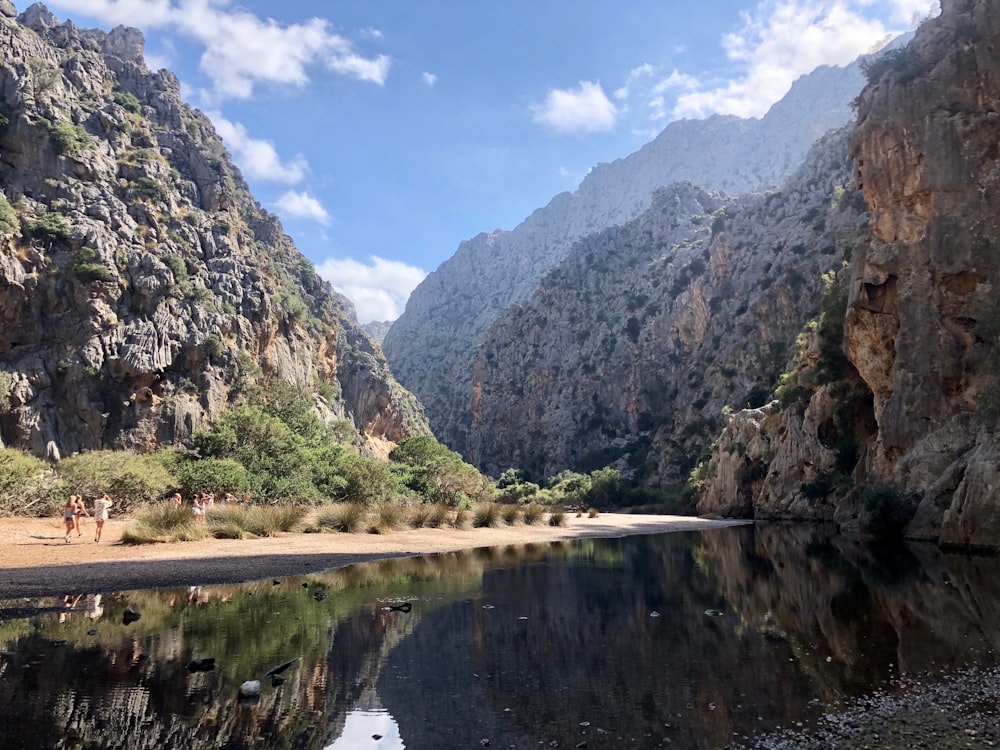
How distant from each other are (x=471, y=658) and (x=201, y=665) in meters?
2.81

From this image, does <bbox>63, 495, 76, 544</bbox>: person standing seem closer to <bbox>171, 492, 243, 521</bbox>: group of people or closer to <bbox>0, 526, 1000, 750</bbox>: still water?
<bbox>171, 492, 243, 521</bbox>: group of people

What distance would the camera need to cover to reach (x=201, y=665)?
598 centimetres

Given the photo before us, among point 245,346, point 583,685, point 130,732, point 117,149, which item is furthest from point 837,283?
point 117,149

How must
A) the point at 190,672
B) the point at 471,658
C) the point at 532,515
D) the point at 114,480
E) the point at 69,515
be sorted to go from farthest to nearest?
the point at 532,515 → the point at 114,480 → the point at 69,515 → the point at 471,658 → the point at 190,672

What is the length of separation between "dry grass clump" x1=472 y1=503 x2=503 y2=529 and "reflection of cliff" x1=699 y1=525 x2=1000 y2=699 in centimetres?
1397

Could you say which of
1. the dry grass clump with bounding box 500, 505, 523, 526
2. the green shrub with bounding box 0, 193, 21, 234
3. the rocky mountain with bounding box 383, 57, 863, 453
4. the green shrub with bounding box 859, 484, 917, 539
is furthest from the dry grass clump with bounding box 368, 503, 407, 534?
the rocky mountain with bounding box 383, 57, 863, 453

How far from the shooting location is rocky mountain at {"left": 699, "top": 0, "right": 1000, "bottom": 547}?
65.0 ft

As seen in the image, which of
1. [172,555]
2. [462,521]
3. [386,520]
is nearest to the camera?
[172,555]

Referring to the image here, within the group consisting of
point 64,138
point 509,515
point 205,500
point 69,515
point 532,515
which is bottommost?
point 532,515

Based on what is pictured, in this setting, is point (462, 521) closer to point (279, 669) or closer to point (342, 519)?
point (342, 519)

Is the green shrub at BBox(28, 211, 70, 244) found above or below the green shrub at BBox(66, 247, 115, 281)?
above

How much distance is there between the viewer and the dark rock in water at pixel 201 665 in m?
5.91

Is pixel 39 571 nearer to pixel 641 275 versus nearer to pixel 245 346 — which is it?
pixel 245 346

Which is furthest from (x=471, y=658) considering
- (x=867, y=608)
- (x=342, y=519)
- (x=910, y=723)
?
(x=342, y=519)
